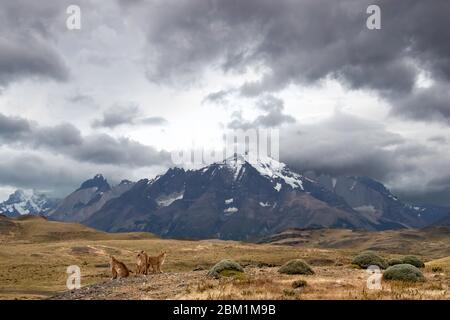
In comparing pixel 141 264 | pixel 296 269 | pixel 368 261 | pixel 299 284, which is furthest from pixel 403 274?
pixel 141 264

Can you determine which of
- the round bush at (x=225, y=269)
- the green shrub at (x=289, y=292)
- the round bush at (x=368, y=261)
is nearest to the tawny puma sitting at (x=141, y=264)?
the round bush at (x=225, y=269)

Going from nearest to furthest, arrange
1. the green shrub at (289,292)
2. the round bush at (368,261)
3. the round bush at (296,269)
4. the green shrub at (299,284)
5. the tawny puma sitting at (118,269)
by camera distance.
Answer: the green shrub at (289,292) → the green shrub at (299,284) → the tawny puma sitting at (118,269) → the round bush at (296,269) → the round bush at (368,261)

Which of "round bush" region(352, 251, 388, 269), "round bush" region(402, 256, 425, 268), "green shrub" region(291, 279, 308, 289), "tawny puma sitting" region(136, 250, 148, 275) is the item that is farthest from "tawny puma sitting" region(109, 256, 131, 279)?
"round bush" region(402, 256, 425, 268)

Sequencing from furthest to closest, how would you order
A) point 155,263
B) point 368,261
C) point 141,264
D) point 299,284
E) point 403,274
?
point 368,261 < point 155,263 < point 141,264 < point 403,274 < point 299,284

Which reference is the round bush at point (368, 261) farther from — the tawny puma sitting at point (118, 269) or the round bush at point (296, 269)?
the tawny puma sitting at point (118, 269)

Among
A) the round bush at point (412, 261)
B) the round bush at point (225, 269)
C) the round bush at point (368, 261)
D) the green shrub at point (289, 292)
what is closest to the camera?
the green shrub at point (289, 292)

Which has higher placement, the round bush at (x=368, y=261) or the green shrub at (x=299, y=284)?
the green shrub at (x=299, y=284)

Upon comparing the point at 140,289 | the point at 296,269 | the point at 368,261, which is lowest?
the point at 368,261

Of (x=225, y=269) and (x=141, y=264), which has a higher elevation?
(x=141, y=264)

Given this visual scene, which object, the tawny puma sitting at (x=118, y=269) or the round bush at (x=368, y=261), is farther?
the round bush at (x=368, y=261)

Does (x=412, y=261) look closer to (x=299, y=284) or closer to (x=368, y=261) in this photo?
(x=368, y=261)

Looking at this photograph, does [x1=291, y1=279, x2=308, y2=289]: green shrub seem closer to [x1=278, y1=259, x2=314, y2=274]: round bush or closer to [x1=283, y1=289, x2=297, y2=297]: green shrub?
[x1=283, y1=289, x2=297, y2=297]: green shrub
